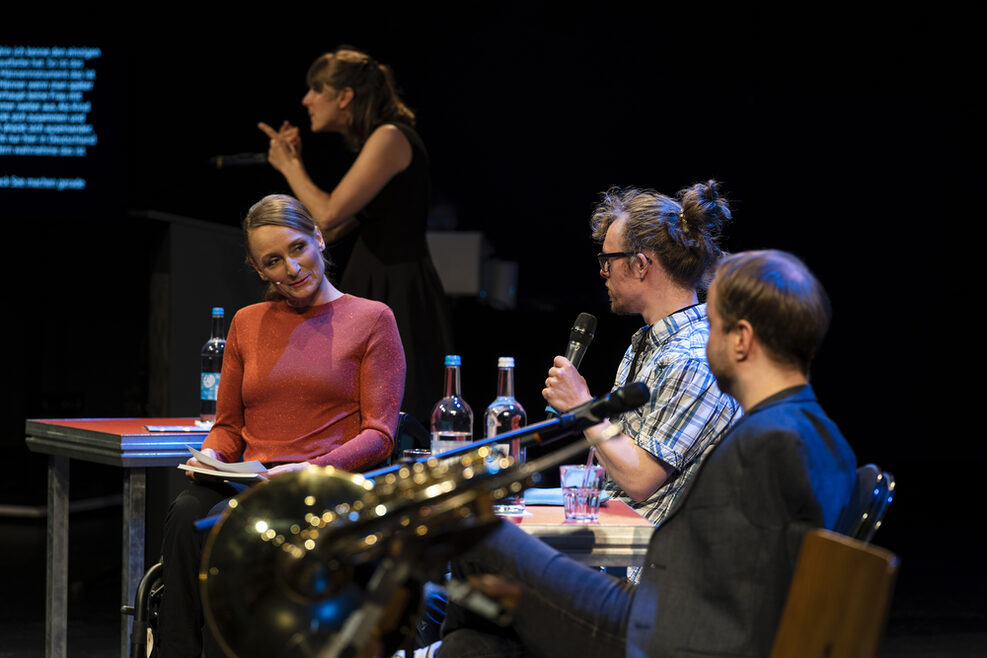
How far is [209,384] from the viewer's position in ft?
9.62

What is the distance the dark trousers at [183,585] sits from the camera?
2.10m

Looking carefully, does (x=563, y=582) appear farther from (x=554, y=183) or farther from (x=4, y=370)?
(x=4, y=370)

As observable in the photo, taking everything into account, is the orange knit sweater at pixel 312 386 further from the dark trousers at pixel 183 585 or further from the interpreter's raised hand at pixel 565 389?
the interpreter's raised hand at pixel 565 389

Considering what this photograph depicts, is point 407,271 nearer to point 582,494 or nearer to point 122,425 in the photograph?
point 122,425

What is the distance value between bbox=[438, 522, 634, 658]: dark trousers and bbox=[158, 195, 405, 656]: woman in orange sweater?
0.73m

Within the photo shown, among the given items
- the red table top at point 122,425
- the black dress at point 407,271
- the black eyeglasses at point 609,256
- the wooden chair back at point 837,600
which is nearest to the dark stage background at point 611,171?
the black dress at point 407,271

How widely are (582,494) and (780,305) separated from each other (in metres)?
0.57

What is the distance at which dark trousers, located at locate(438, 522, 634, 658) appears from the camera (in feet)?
4.86

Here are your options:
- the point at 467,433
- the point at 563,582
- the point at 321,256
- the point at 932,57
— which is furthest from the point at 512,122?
the point at 563,582

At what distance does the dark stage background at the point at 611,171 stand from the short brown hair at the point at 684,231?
7.72 ft

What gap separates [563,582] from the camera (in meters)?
1.51

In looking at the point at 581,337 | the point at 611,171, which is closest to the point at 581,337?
the point at 581,337

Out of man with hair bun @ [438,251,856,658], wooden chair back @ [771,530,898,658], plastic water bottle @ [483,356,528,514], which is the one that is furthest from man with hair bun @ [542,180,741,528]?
wooden chair back @ [771,530,898,658]

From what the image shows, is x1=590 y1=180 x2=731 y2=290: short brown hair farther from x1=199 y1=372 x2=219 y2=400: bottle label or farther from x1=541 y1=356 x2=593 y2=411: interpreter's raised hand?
x1=199 y1=372 x2=219 y2=400: bottle label
